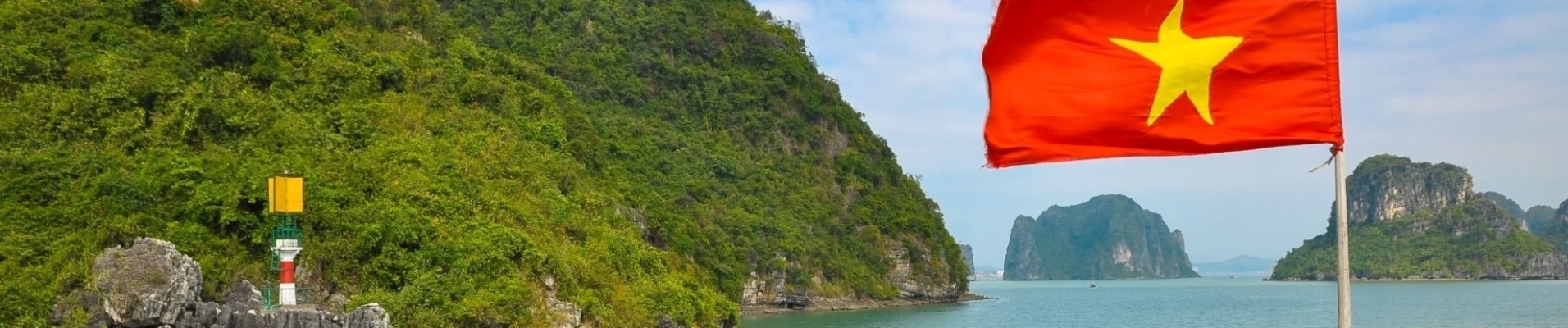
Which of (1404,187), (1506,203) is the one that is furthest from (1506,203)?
(1404,187)

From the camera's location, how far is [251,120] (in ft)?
82.6

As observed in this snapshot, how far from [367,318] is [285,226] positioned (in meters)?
2.90

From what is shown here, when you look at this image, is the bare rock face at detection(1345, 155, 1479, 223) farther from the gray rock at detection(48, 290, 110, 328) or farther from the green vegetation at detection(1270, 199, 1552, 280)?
the gray rock at detection(48, 290, 110, 328)

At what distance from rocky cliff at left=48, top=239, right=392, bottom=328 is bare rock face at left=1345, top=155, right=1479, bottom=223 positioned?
350 feet

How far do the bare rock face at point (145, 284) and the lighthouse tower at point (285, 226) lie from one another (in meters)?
1.29

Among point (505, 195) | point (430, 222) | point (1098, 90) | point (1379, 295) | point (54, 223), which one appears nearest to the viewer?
point (1098, 90)

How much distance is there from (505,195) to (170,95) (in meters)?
6.48

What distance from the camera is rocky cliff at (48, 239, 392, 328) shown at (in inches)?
751

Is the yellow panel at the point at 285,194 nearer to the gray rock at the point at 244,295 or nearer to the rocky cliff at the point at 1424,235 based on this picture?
the gray rock at the point at 244,295

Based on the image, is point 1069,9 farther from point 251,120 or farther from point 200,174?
point 251,120

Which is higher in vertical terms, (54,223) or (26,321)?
(54,223)

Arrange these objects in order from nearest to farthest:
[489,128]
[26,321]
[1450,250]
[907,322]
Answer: [26,321], [489,128], [907,322], [1450,250]

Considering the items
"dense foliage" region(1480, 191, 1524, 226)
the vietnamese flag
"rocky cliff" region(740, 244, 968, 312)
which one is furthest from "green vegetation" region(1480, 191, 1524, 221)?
the vietnamese flag

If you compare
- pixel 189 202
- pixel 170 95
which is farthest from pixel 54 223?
pixel 170 95
